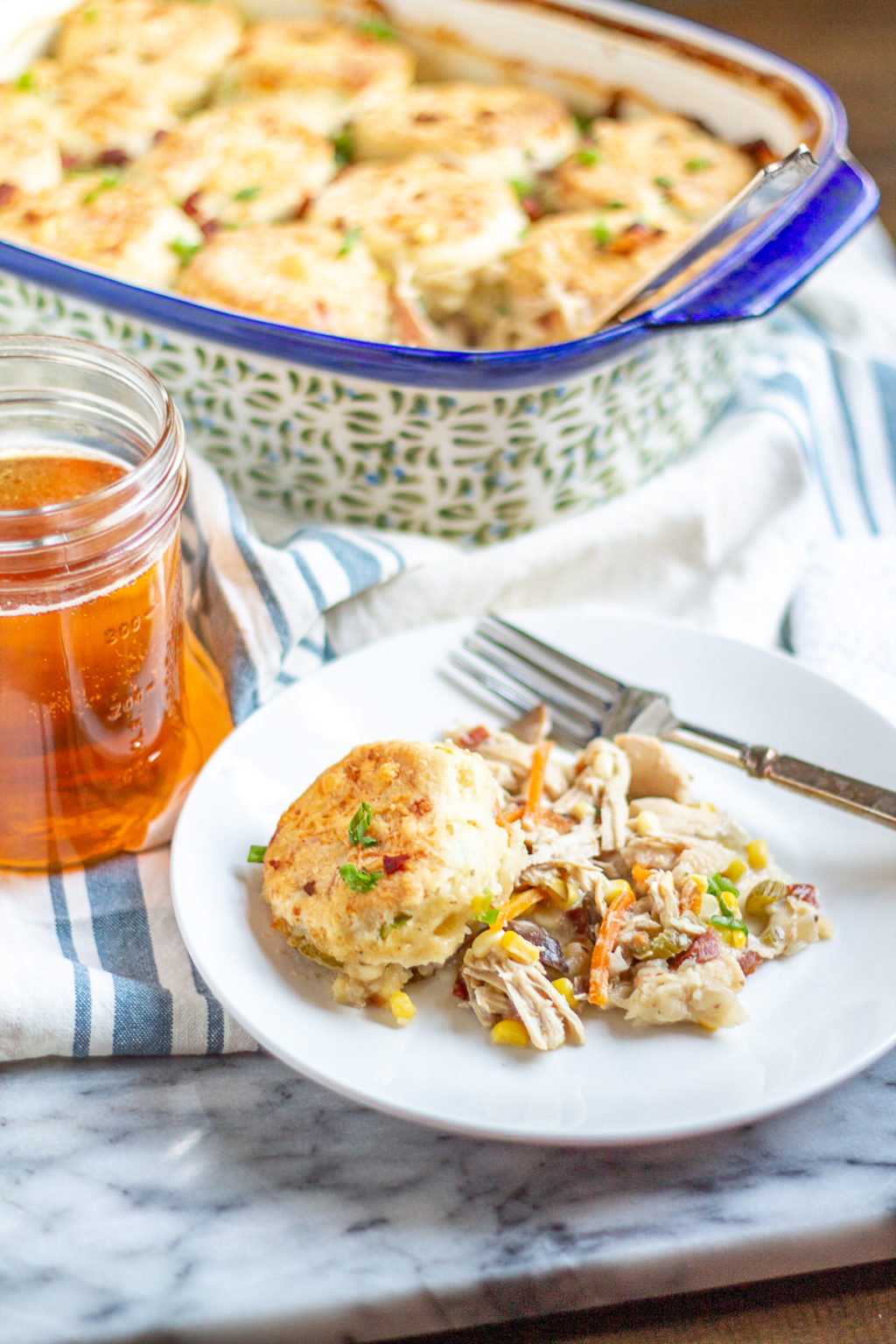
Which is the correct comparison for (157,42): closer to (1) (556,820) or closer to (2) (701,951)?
(1) (556,820)

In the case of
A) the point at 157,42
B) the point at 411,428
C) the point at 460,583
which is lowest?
the point at 460,583

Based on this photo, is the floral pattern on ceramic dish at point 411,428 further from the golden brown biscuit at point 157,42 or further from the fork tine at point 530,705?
the golden brown biscuit at point 157,42

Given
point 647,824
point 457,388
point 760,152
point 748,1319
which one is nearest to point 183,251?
point 457,388

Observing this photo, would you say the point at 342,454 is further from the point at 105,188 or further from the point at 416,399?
the point at 105,188

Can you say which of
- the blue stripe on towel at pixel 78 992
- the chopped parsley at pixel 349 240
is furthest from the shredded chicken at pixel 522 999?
the chopped parsley at pixel 349 240

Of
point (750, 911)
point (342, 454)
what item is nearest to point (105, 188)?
point (342, 454)

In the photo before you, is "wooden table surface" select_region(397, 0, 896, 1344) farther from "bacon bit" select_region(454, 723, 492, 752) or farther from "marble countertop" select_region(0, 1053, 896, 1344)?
"bacon bit" select_region(454, 723, 492, 752)
